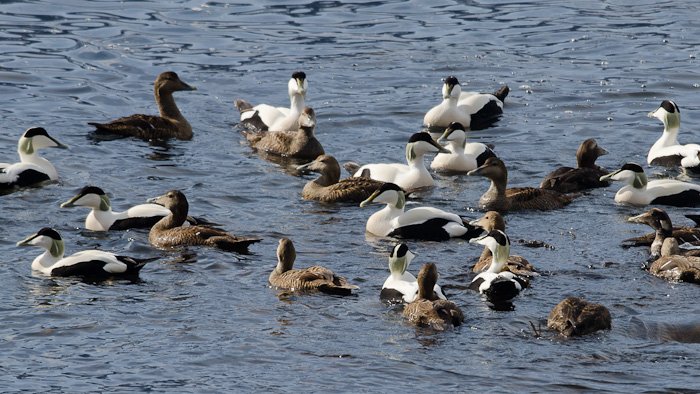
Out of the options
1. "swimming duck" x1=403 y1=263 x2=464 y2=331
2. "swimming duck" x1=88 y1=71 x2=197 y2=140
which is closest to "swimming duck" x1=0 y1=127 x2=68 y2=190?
"swimming duck" x1=88 y1=71 x2=197 y2=140

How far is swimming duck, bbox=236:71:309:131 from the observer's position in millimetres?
22766

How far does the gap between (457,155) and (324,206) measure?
2636 mm

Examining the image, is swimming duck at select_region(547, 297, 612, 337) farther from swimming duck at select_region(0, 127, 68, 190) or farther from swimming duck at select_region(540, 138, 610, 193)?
swimming duck at select_region(0, 127, 68, 190)

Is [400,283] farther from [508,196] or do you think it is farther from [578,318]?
[508,196]

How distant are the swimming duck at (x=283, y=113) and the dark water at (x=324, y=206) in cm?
38

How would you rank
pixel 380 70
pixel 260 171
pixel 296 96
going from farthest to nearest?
pixel 380 70, pixel 296 96, pixel 260 171

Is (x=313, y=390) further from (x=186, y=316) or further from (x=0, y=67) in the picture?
(x=0, y=67)

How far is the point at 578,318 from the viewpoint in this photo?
43.9ft

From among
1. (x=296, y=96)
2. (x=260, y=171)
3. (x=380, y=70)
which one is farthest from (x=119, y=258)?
(x=380, y=70)

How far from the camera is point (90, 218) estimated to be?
17344 mm

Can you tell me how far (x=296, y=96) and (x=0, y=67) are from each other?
7063mm

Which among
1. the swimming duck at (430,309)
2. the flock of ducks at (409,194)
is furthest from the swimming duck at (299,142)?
the swimming duck at (430,309)

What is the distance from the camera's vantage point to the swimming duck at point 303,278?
1475 centimetres

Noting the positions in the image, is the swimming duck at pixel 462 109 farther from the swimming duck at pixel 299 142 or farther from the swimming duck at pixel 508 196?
the swimming duck at pixel 508 196
